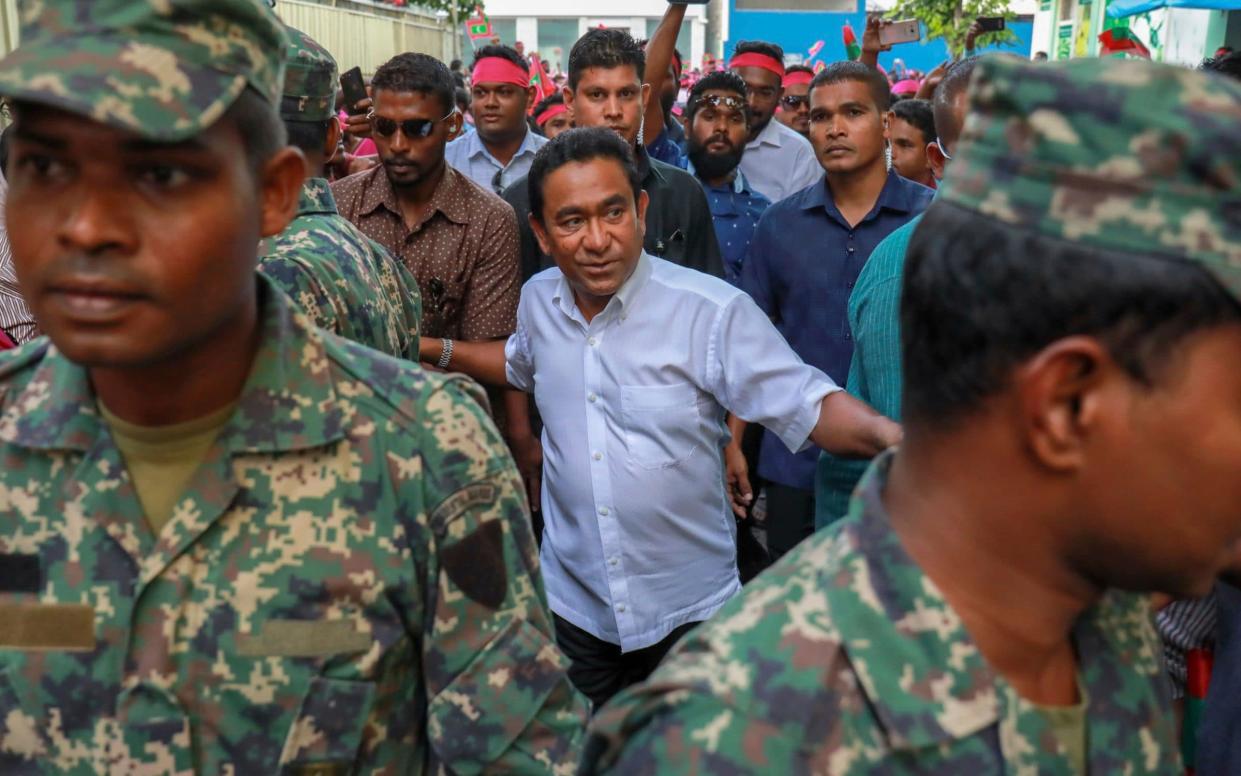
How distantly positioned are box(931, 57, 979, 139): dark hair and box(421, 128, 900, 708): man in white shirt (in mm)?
936

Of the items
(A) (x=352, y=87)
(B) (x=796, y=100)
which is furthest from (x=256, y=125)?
(B) (x=796, y=100)

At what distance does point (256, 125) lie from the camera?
1512mm

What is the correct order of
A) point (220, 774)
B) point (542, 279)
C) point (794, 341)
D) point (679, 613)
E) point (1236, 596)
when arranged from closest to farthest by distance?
point (220, 774) < point (1236, 596) < point (679, 613) < point (542, 279) < point (794, 341)

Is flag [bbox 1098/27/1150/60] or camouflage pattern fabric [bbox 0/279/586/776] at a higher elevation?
flag [bbox 1098/27/1150/60]

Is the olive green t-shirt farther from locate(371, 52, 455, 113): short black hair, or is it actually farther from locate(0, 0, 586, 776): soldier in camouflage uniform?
locate(371, 52, 455, 113): short black hair

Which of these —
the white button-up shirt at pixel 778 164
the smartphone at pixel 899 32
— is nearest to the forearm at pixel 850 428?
the white button-up shirt at pixel 778 164

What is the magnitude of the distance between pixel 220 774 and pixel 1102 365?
1099 mm

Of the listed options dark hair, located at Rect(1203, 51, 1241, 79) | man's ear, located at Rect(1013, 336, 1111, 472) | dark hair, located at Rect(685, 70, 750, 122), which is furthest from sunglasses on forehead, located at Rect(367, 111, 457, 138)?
man's ear, located at Rect(1013, 336, 1111, 472)

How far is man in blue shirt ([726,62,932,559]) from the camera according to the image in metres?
4.35

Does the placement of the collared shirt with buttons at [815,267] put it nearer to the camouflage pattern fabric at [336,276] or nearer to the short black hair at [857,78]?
the short black hair at [857,78]

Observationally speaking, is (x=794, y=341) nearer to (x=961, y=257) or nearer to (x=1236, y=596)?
(x=1236, y=596)

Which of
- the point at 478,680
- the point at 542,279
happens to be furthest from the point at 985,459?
the point at 542,279

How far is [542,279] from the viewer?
3.54m

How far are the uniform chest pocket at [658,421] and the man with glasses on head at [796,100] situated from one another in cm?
614
